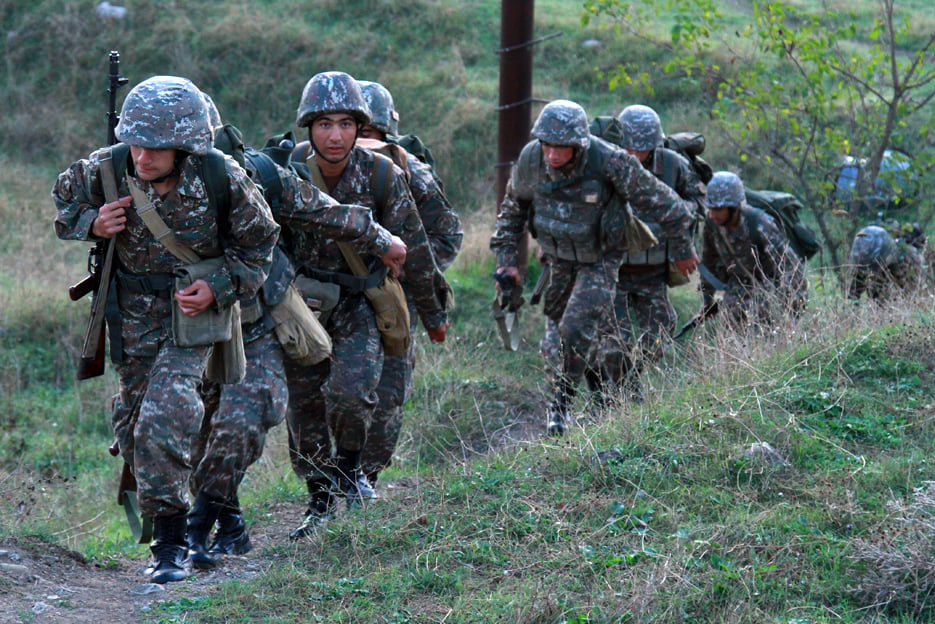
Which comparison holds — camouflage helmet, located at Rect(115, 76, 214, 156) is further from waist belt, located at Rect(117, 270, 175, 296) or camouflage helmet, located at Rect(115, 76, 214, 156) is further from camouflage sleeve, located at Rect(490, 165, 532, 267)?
camouflage sleeve, located at Rect(490, 165, 532, 267)

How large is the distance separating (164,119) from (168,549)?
1.75m

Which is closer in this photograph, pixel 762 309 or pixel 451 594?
pixel 451 594

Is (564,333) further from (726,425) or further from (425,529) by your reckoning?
(425,529)

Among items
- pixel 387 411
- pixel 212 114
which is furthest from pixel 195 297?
pixel 387 411

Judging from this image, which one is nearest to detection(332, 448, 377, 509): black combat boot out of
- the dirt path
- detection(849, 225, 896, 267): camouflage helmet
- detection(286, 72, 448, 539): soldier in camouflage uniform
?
detection(286, 72, 448, 539): soldier in camouflage uniform

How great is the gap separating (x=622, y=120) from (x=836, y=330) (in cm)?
221

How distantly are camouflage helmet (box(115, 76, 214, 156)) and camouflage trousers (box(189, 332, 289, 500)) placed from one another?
111 cm

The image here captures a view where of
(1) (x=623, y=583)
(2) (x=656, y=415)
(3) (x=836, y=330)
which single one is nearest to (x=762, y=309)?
(3) (x=836, y=330)

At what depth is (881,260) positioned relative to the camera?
29.7ft

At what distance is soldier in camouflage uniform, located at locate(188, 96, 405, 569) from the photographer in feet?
15.9

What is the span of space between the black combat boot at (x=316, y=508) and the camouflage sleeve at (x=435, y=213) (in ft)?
4.51

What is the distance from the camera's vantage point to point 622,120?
787 centimetres

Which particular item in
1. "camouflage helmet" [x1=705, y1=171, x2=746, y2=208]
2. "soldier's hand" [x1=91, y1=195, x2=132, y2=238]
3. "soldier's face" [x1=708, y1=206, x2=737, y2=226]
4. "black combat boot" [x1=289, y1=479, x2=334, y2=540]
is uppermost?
"soldier's hand" [x1=91, y1=195, x2=132, y2=238]

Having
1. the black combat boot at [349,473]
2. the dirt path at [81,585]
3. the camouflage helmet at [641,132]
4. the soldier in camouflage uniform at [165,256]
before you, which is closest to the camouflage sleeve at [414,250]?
the black combat boot at [349,473]
